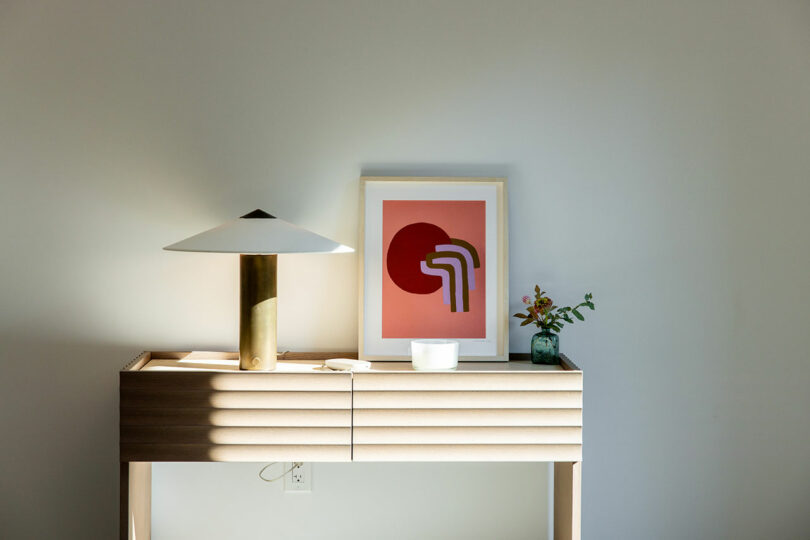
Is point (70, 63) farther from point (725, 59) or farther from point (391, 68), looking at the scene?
point (725, 59)

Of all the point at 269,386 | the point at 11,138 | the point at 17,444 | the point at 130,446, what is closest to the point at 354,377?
the point at 269,386

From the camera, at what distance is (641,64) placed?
2.03 metres

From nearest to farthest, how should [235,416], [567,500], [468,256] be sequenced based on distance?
[235,416] < [567,500] < [468,256]

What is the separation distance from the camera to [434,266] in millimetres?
2018

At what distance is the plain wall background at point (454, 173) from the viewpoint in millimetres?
1998

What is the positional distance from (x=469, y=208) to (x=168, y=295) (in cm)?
84

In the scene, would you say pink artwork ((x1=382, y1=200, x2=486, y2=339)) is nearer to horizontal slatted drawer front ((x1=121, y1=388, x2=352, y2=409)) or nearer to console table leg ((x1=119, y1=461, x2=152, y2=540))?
horizontal slatted drawer front ((x1=121, y1=388, x2=352, y2=409))

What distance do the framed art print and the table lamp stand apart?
0.21m

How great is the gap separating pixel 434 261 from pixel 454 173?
0.25m

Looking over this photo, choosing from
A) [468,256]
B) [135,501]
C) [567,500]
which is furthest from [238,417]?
[567,500]

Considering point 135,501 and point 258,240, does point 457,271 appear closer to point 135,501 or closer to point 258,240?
point 258,240

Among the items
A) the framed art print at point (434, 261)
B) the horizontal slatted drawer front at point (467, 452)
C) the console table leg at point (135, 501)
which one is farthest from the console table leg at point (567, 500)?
the console table leg at point (135, 501)

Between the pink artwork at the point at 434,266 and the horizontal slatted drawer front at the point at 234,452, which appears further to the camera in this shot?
the pink artwork at the point at 434,266

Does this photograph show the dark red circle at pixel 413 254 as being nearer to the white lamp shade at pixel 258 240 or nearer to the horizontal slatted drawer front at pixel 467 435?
the white lamp shade at pixel 258 240
